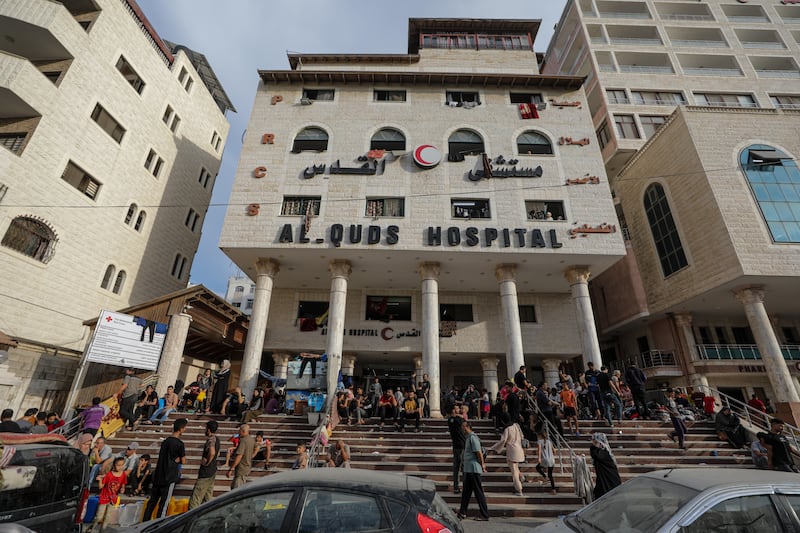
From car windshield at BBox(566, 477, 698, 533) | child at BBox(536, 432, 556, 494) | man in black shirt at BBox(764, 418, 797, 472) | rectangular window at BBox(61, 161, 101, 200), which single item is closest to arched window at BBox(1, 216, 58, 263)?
rectangular window at BBox(61, 161, 101, 200)

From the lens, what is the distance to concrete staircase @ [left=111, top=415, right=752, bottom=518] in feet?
28.8

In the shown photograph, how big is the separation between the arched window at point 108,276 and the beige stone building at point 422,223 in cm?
730

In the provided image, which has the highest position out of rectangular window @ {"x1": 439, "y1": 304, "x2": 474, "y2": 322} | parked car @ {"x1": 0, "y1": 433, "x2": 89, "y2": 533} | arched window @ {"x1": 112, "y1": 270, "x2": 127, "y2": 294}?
arched window @ {"x1": 112, "y1": 270, "x2": 127, "y2": 294}

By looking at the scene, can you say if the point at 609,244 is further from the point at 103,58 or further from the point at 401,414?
the point at 103,58

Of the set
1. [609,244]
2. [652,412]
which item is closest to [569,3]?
[609,244]

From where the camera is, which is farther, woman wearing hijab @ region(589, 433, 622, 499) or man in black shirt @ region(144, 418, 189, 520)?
woman wearing hijab @ region(589, 433, 622, 499)

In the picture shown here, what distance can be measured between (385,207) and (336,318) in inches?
271

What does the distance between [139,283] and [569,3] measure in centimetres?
4571

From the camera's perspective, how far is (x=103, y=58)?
2038cm

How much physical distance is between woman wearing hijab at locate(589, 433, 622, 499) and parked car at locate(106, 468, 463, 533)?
4.65m

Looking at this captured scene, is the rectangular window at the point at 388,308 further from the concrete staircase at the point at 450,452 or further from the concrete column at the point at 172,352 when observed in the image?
the concrete column at the point at 172,352

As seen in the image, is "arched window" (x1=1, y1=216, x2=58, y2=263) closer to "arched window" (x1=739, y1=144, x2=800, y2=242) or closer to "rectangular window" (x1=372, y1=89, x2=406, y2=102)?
"rectangular window" (x1=372, y1=89, x2=406, y2=102)

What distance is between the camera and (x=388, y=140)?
2270 centimetres

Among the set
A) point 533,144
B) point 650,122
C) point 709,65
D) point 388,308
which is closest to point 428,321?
point 388,308
